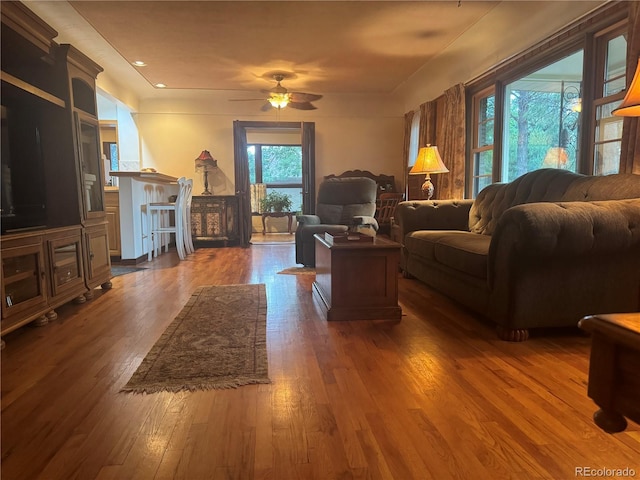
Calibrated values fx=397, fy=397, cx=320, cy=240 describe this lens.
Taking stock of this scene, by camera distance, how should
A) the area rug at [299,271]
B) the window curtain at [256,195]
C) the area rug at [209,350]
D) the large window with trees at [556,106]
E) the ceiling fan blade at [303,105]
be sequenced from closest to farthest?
the area rug at [209,350], the large window with trees at [556,106], the area rug at [299,271], the ceiling fan blade at [303,105], the window curtain at [256,195]

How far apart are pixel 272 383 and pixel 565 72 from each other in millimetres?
3395

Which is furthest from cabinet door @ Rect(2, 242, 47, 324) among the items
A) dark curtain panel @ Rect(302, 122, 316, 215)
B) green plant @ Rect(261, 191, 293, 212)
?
green plant @ Rect(261, 191, 293, 212)

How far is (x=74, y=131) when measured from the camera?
9.64 ft

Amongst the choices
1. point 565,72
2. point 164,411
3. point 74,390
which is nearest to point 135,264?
point 74,390

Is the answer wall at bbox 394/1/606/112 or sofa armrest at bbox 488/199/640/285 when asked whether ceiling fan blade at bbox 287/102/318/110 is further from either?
sofa armrest at bbox 488/199/640/285

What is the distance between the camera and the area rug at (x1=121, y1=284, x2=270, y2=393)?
1654 mm

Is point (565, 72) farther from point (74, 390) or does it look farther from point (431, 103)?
point (74, 390)

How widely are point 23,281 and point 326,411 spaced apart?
1.98 m

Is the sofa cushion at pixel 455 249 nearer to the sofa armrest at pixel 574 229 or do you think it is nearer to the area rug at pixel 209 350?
the sofa armrest at pixel 574 229

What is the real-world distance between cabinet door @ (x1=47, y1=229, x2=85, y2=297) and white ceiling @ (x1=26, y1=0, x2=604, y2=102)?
2.09 m

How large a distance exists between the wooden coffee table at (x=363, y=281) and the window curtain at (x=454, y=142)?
254 centimetres

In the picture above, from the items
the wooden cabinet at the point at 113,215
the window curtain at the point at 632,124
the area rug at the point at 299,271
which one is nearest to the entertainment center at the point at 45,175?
the wooden cabinet at the point at 113,215

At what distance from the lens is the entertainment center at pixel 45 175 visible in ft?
7.45

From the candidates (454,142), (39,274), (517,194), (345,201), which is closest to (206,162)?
(345,201)
